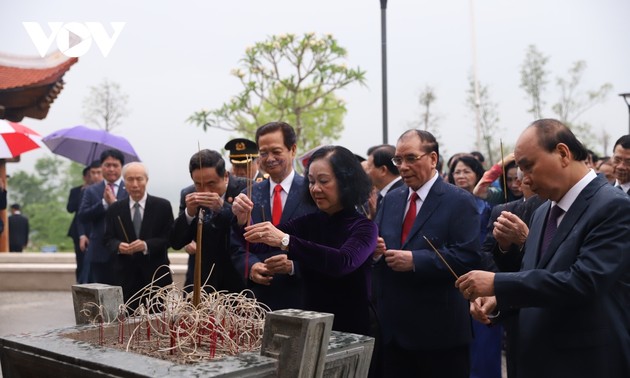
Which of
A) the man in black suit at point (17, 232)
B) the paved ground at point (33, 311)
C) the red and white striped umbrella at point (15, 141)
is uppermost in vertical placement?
the red and white striped umbrella at point (15, 141)

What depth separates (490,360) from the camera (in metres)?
5.16

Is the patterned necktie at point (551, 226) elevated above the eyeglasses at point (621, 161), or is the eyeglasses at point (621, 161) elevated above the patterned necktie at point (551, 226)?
the eyeglasses at point (621, 161)

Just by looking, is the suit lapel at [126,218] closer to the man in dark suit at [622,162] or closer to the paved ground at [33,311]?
the paved ground at [33,311]

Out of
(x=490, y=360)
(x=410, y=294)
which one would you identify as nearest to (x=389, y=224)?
(x=410, y=294)

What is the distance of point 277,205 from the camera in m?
4.02

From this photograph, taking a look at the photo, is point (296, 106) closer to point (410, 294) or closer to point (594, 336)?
point (410, 294)

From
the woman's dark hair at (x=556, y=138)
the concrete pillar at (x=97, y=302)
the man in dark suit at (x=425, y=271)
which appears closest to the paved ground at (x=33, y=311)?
the concrete pillar at (x=97, y=302)

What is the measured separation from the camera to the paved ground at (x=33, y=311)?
7778 millimetres

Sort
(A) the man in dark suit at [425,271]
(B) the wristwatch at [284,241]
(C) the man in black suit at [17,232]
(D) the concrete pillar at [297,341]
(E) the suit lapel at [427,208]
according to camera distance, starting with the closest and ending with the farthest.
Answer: (D) the concrete pillar at [297,341]
(B) the wristwatch at [284,241]
(A) the man in dark suit at [425,271]
(E) the suit lapel at [427,208]
(C) the man in black suit at [17,232]

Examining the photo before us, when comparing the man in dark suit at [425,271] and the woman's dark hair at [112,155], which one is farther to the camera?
the woman's dark hair at [112,155]

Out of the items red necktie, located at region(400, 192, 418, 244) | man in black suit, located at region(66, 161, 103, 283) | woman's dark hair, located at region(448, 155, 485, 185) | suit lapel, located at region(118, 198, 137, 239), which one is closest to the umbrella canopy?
man in black suit, located at region(66, 161, 103, 283)

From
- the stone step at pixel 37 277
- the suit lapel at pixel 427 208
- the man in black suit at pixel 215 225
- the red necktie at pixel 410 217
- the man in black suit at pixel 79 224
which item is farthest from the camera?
the stone step at pixel 37 277

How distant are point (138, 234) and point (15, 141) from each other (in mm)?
3116

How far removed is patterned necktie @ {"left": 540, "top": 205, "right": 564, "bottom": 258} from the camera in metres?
2.62
